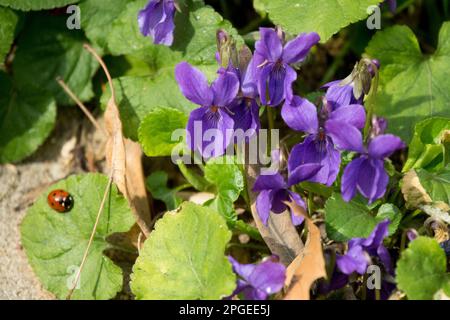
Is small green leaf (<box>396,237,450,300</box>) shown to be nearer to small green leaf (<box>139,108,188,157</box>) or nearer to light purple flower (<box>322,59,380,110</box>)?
light purple flower (<box>322,59,380,110</box>)

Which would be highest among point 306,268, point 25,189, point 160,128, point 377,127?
point 377,127

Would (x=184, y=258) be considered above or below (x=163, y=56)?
below

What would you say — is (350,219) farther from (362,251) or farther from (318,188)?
(318,188)

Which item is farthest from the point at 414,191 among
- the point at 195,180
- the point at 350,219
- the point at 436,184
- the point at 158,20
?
the point at 158,20

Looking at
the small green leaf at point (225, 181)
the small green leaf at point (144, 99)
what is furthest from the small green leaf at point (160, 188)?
the small green leaf at point (225, 181)

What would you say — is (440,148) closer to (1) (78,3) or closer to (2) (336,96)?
(2) (336,96)

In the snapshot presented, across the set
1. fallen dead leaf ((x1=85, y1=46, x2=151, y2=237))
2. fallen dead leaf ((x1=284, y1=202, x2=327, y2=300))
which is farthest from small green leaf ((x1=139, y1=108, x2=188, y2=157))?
fallen dead leaf ((x1=284, y1=202, x2=327, y2=300))

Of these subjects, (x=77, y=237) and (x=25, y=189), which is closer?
(x=77, y=237)

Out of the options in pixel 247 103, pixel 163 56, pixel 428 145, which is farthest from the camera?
pixel 163 56
